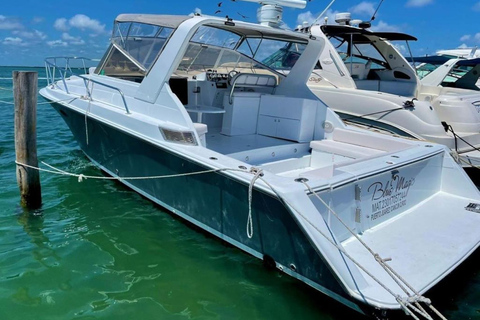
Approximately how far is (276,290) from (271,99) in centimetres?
310

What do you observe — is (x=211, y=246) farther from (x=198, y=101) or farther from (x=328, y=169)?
(x=198, y=101)

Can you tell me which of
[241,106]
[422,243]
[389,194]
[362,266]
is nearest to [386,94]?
[241,106]

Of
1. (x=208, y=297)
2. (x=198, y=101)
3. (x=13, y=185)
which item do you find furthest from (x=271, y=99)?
(x=13, y=185)

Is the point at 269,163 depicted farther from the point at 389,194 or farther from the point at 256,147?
the point at 389,194

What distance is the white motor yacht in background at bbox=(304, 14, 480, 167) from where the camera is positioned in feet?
24.2

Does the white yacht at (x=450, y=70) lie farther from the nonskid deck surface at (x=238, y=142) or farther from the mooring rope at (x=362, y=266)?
the mooring rope at (x=362, y=266)

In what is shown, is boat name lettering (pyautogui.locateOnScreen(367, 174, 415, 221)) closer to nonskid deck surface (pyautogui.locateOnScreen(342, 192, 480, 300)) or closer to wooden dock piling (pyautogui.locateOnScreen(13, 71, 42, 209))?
nonskid deck surface (pyautogui.locateOnScreen(342, 192, 480, 300))

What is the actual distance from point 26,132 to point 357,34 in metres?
7.36

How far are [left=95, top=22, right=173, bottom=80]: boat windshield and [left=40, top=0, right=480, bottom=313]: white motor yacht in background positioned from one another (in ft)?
0.08

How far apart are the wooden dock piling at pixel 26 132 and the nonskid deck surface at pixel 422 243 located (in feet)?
12.6

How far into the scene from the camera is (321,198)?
11.0ft

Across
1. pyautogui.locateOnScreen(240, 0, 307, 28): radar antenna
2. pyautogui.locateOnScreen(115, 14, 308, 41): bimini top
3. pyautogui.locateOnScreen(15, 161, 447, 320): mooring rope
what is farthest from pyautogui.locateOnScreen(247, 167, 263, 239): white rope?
pyautogui.locateOnScreen(240, 0, 307, 28): radar antenna

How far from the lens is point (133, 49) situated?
18.1ft

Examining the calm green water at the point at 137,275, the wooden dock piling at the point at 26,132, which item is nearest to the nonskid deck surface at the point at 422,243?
the calm green water at the point at 137,275
